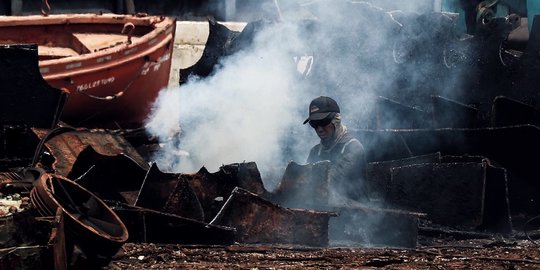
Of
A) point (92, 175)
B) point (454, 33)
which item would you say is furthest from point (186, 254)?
point (454, 33)

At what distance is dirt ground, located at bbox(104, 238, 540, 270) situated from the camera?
20.9ft

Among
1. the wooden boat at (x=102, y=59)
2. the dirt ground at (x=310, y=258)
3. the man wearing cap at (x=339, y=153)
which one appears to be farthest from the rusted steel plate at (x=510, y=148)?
the wooden boat at (x=102, y=59)

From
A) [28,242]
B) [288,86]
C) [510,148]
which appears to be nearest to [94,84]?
[288,86]

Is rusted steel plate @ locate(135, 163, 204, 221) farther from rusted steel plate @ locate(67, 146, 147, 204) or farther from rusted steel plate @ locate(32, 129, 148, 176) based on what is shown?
rusted steel plate @ locate(32, 129, 148, 176)

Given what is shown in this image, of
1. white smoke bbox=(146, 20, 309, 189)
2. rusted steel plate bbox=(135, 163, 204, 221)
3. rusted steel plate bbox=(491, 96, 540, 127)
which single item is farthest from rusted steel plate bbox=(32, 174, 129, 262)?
rusted steel plate bbox=(491, 96, 540, 127)

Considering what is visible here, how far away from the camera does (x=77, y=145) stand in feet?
28.2

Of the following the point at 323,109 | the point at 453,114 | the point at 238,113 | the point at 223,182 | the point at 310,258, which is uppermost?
the point at 323,109

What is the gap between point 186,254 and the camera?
6.71m

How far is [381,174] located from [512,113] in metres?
1.85

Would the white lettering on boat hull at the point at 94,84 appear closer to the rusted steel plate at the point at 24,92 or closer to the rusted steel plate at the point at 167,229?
the rusted steel plate at the point at 24,92

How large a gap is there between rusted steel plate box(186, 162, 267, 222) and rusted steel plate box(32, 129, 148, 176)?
69cm

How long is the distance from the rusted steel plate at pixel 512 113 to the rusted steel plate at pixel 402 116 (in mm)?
934

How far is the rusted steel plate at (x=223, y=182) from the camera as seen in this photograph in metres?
7.94

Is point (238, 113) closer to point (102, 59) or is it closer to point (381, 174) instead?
point (102, 59)
